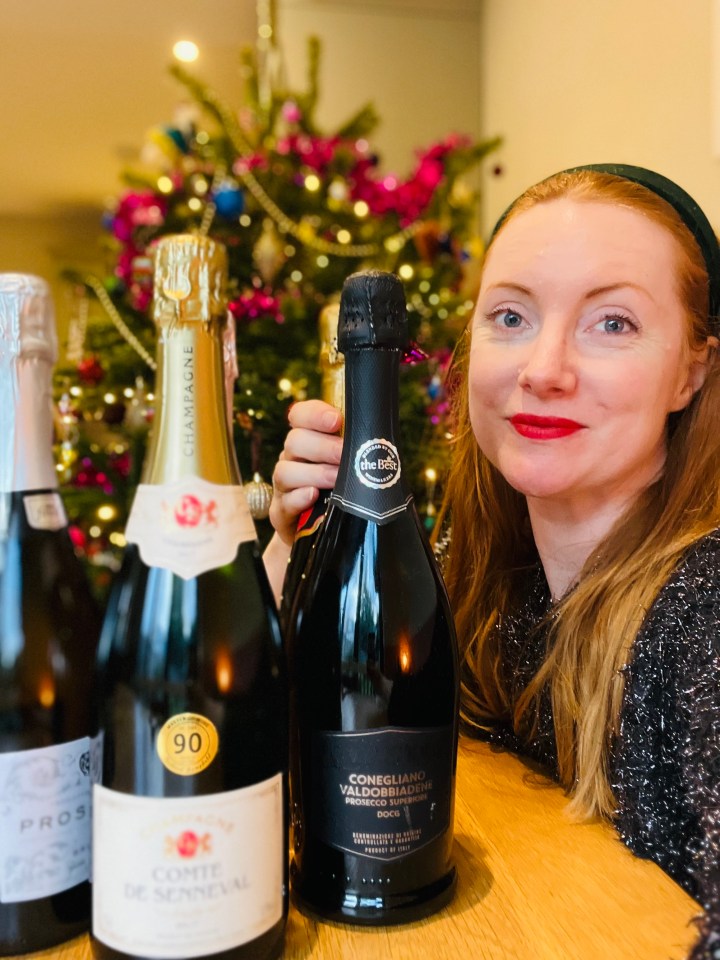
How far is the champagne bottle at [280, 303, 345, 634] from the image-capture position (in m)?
0.64

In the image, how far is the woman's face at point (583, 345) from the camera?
703 millimetres

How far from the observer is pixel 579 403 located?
27.9 inches

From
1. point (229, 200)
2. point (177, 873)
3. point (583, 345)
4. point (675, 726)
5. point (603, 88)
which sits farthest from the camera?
point (229, 200)

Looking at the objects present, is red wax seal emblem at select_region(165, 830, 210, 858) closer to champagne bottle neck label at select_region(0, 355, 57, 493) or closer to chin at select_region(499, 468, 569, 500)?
champagne bottle neck label at select_region(0, 355, 57, 493)

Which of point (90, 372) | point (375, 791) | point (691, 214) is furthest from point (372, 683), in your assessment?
point (90, 372)

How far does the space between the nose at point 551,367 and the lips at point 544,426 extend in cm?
3

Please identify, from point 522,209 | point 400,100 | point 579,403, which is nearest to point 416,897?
point 579,403

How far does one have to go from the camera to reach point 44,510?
423 mm

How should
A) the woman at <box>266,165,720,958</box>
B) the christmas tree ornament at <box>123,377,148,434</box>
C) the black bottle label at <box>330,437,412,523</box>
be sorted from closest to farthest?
the black bottle label at <box>330,437,412,523</box>, the woman at <box>266,165,720,958</box>, the christmas tree ornament at <box>123,377,148,434</box>

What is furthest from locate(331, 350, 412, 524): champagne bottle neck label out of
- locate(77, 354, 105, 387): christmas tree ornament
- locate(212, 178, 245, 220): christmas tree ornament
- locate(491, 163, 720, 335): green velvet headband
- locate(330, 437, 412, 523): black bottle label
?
locate(212, 178, 245, 220): christmas tree ornament

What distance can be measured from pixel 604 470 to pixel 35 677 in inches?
21.2

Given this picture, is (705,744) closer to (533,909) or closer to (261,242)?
(533,909)

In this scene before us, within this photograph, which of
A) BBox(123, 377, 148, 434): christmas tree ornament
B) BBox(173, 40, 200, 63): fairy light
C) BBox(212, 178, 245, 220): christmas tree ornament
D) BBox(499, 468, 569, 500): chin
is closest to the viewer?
BBox(499, 468, 569, 500): chin

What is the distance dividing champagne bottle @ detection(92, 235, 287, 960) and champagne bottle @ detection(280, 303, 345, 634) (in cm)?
22
